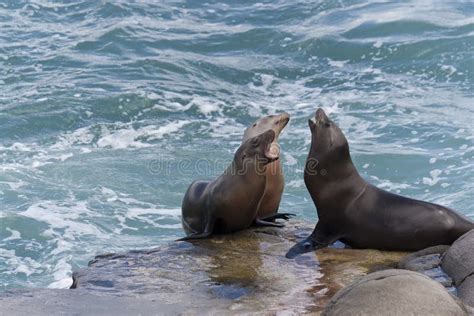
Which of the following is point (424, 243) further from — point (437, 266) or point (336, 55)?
point (336, 55)

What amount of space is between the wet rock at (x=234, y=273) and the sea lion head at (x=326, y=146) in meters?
0.54

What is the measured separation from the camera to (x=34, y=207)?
9.76 m

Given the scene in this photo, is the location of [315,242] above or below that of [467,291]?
below

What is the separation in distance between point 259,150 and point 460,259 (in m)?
1.80

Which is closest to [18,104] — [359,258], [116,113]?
[116,113]

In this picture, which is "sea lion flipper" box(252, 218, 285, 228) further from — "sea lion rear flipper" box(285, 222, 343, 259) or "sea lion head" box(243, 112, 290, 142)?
"sea lion head" box(243, 112, 290, 142)

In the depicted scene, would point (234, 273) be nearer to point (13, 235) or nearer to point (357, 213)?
point (357, 213)

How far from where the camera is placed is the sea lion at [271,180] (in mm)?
6785

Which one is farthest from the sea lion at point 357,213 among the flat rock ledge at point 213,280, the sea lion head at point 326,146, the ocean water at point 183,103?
the ocean water at point 183,103

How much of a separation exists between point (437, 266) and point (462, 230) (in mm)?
562

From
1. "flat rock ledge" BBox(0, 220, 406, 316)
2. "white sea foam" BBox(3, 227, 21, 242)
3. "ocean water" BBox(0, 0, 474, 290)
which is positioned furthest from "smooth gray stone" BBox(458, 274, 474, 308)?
"white sea foam" BBox(3, 227, 21, 242)

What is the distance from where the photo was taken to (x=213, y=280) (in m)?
5.41

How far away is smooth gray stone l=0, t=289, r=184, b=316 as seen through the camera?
4801mm

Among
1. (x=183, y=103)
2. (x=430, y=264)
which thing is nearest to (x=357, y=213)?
(x=430, y=264)
